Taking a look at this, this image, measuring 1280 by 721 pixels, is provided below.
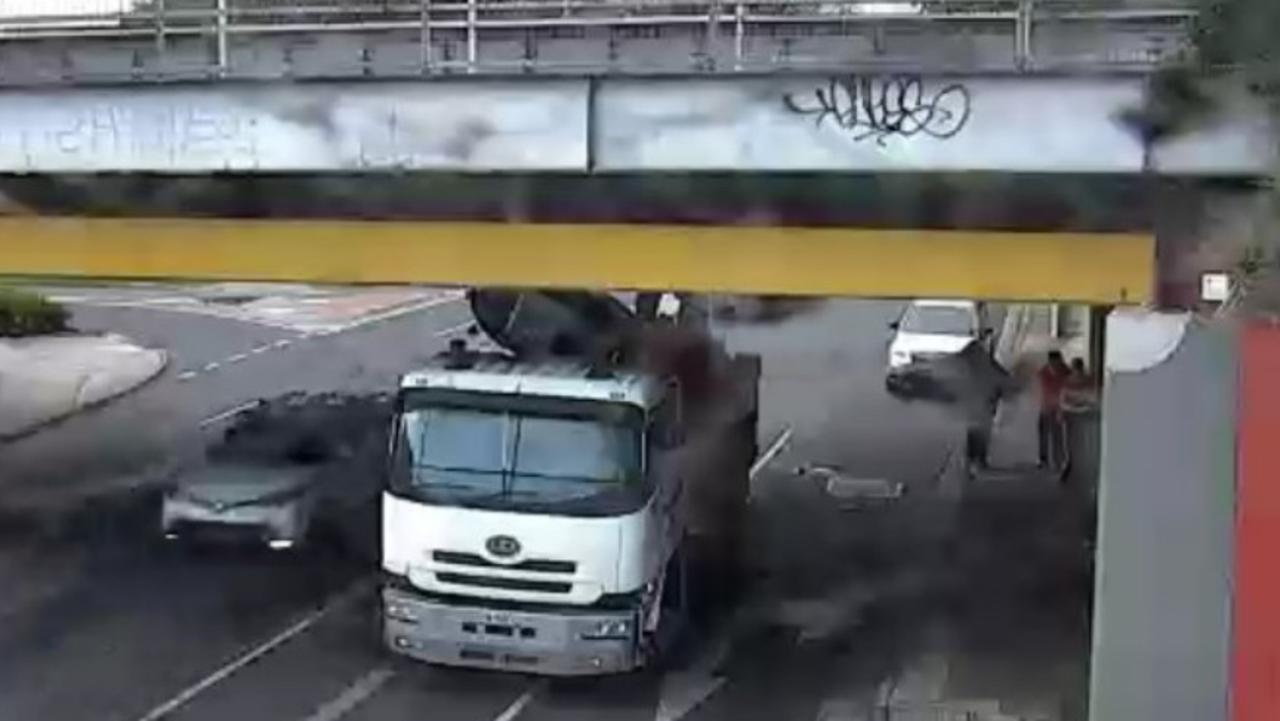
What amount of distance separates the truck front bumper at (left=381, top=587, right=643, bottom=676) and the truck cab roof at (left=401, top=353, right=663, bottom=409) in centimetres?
159

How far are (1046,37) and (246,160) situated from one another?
580cm

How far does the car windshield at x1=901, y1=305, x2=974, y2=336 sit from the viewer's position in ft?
121

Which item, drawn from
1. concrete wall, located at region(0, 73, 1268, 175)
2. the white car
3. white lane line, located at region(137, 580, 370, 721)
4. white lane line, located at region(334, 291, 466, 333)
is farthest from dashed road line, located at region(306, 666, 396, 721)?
white lane line, located at region(334, 291, 466, 333)

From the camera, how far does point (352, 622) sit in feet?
62.8

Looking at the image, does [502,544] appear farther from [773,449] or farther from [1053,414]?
[773,449]

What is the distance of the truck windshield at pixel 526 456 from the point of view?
16.5 m

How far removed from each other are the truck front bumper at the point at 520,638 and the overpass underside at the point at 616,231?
243 cm

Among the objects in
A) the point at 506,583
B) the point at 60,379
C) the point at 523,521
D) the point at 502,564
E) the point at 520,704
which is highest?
the point at 523,521

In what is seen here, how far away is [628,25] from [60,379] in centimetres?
2205

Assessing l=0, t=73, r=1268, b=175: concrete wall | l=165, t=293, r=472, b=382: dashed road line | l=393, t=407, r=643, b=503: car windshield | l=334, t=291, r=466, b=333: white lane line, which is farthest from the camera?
l=334, t=291, r=466, b=333: white lane line

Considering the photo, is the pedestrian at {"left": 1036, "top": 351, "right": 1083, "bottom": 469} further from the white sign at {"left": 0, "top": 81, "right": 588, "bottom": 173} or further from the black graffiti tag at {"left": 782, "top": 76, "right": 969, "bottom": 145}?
the white sign at {"left": 0, "top": 81, "right": 588, "bottom": 173}

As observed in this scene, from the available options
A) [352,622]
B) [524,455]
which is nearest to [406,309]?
[352,622]

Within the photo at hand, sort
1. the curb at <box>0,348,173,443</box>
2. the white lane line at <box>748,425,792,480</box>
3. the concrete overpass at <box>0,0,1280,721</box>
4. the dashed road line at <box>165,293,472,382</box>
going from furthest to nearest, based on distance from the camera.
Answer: the dashed road line at <box>165,293,472,382</box>, the curb at <box>0,348,173,443</box>, the white lane line at <box>748,425,792,480</box>, the concrete overpass at <box>0,0,1280,721</box>

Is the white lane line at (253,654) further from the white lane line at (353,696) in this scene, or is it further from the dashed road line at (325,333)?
the dashed road line at (325,333)
